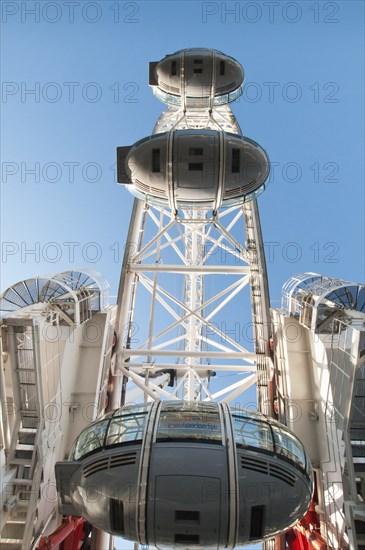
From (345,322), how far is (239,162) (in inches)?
180

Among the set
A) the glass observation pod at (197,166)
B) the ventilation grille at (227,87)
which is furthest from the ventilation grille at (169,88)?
the glass observation pod at (197,166)

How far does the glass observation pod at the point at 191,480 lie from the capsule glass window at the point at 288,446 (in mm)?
23

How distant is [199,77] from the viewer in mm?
15445

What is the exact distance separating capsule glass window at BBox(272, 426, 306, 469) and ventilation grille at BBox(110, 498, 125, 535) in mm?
2678

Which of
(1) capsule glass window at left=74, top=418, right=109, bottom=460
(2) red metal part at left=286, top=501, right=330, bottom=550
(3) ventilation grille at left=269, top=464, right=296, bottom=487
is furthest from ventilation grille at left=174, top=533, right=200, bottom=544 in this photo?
(2) red metal part at left=286, top=501, right=330, bottom=550

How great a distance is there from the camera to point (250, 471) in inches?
290

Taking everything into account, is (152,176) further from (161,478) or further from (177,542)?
(177,542)

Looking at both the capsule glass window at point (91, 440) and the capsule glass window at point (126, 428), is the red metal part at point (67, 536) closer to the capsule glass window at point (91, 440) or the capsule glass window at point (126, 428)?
the capsule glass window at point (91, 440)

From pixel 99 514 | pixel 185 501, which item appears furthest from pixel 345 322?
pixel 99 514

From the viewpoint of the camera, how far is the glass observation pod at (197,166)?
36.0 feet

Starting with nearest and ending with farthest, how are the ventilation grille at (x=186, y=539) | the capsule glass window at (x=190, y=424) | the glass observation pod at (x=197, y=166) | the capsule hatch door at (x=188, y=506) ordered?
the capsule hatch door at (x=188, y=506)
the ventilation grille at (x=186, y=539)
the capsule glass window at (x=190, y=424)
the glass observation pod at (x=197, y=166)

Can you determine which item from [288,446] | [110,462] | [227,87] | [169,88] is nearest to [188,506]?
[110,462]

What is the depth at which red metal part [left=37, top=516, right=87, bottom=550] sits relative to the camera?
1084 cm

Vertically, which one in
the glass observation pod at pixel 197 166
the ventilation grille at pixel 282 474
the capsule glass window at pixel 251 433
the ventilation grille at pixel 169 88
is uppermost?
the ventilation grille at pixel 169 88
